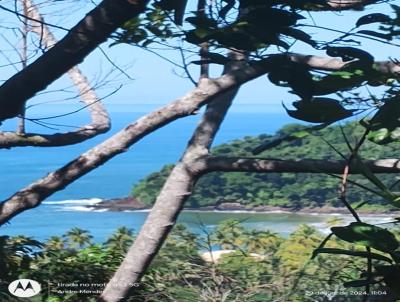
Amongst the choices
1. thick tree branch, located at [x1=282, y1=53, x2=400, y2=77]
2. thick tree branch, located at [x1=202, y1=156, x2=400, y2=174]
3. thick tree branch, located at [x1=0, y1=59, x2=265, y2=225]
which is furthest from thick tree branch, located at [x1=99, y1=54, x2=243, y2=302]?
thick tree branch, located at [x1=282, y1=53, x2=400, y2=77]

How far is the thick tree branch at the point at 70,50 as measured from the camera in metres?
1.39

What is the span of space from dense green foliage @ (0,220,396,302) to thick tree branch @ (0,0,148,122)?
1.28 metres

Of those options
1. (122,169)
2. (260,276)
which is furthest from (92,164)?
(122,169)

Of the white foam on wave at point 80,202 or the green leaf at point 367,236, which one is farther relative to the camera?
the white foam on wave at point 80,202

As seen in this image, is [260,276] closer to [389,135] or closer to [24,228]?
[24,228]

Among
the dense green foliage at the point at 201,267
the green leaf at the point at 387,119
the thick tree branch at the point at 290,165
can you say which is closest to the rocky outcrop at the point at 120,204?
the dense green foliage at the point at 201,267

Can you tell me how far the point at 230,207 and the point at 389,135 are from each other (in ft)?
8.60

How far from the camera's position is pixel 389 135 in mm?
1354

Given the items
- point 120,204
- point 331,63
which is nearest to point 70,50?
point 331,63

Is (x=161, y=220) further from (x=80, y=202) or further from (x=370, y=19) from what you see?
(x=370, y=19)

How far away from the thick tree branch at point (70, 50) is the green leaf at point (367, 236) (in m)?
0.50

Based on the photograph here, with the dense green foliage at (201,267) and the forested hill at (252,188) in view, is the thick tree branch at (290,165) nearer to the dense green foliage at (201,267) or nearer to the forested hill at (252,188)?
the dense green foliage at (201,267)

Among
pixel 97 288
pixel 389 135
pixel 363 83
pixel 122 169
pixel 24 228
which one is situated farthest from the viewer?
pixel 122 169

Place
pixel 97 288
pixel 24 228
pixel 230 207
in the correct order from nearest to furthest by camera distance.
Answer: pixel 97 288 < pixel 24 228 < pixel 230 207
